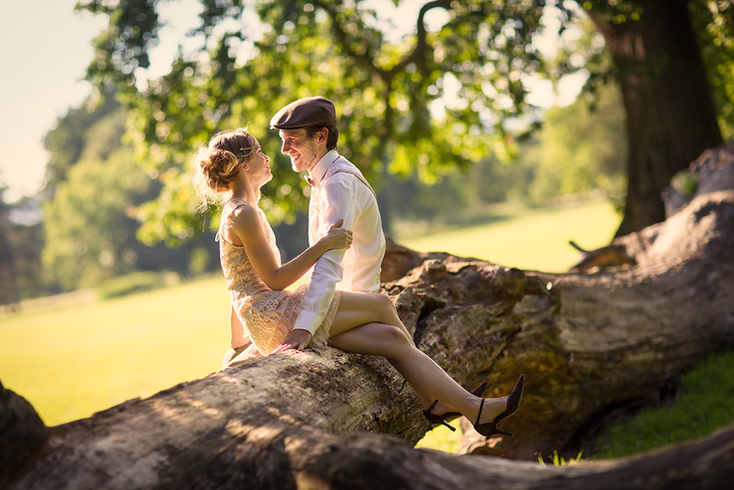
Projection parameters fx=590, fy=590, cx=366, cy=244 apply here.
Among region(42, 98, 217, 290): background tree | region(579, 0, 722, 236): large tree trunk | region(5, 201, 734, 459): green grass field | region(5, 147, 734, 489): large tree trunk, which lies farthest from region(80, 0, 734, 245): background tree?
region(42, 98, 217, 290): background tree

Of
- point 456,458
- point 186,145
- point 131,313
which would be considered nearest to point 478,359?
point 456,458

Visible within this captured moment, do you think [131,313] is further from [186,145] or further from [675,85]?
[675,85]

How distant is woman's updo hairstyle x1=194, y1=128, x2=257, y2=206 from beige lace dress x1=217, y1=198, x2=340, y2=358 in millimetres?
152

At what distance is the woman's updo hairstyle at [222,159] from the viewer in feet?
12.2

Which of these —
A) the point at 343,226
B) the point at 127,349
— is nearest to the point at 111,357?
the point at 127,349

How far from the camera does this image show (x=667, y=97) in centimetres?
938

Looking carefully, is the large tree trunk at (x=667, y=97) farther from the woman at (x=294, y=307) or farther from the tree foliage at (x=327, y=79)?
the woman at (x=294, y=307)

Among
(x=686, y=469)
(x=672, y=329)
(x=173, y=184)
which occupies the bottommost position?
(x=672, y=329)

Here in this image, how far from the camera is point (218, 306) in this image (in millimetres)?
31359

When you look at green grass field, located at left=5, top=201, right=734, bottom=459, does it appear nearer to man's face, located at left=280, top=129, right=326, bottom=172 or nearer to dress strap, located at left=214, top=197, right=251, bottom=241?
man's face, located at left=280, top=129, right=326, bottom=172

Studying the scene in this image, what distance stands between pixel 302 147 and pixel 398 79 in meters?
9.47

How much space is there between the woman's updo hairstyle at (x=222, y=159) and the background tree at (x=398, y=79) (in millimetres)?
5771

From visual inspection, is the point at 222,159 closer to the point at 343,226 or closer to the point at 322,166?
the point at 322,166

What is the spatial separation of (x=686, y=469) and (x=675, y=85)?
30.3 ft
